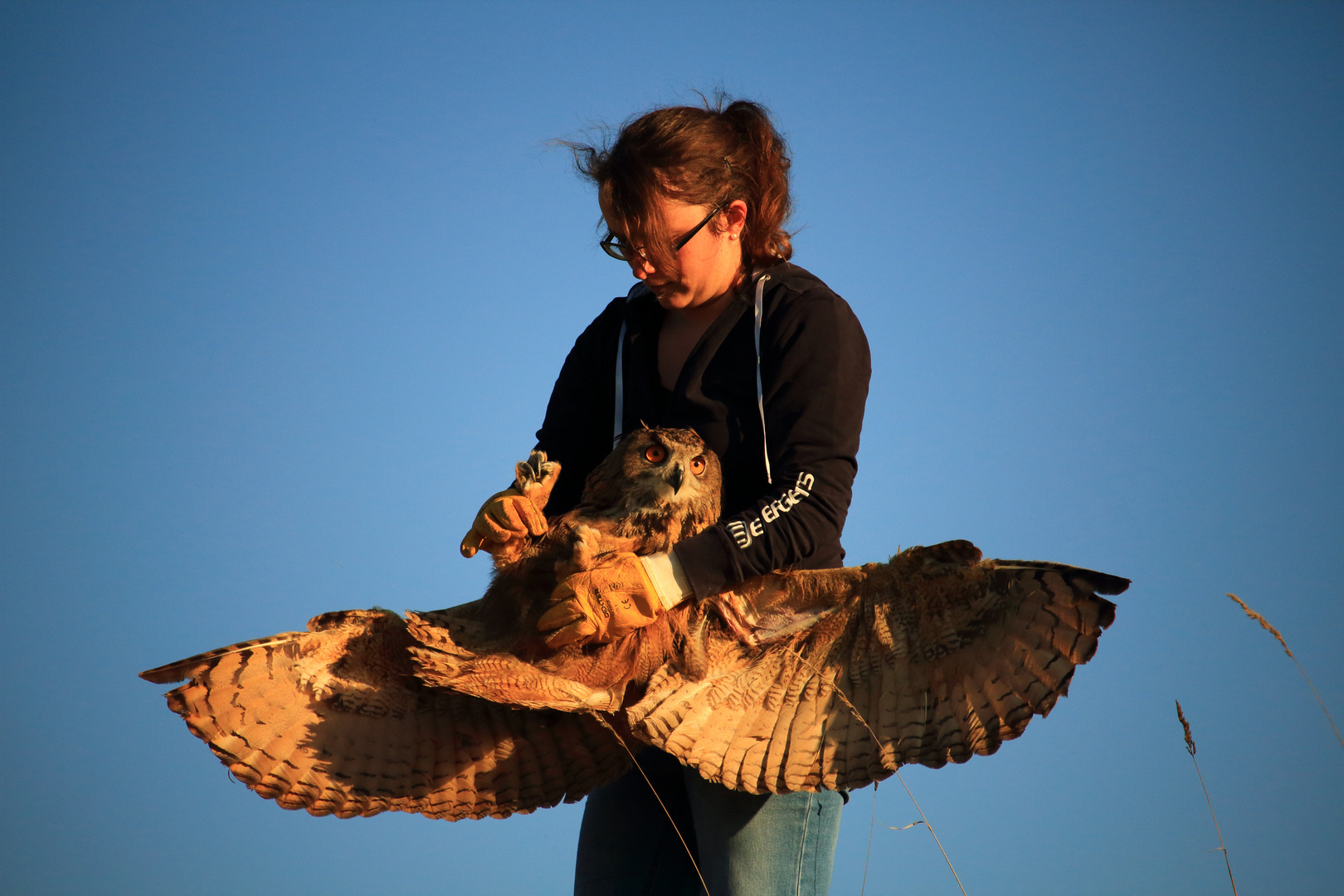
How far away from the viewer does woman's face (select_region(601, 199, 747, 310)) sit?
261 cm

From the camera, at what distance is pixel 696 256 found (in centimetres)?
265

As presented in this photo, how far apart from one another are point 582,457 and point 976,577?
1.31 meters

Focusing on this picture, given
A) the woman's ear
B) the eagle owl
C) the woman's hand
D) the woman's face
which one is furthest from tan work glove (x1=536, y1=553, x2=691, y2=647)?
the woman's ear

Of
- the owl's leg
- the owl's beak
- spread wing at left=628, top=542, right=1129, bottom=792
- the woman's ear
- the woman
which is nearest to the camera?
spread wing at left=628, top=542, right=1129, bottom=792

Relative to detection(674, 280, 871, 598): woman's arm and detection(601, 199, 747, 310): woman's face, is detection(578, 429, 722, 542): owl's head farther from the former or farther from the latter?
detection(601, 199, 747, 310): woman's face

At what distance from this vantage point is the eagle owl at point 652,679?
7.12 ft

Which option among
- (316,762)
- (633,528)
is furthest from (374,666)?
(633,528)

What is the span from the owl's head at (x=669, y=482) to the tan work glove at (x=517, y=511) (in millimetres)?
236

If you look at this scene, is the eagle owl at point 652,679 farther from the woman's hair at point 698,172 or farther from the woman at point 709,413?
the woman's hair at point 698,172

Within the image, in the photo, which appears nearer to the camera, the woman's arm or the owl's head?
the woman's arm

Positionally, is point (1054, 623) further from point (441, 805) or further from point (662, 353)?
point (441, 805)

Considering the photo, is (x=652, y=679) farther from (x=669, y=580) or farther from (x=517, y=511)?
(x=517, y=511)

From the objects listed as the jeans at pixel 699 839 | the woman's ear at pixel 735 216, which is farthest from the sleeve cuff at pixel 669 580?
the woman's ear at pixel 735 216

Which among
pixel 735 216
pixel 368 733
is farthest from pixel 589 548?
pixel 735 216
